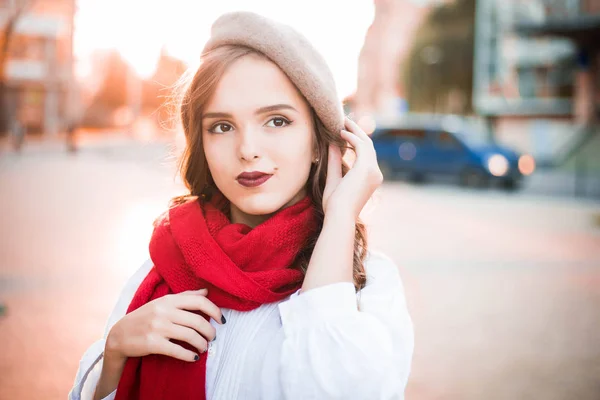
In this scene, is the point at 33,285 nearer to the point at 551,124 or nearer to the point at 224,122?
the point at 224,122

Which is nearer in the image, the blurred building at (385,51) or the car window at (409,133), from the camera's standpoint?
the car window at (409,133)

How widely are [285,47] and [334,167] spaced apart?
38 centimetres

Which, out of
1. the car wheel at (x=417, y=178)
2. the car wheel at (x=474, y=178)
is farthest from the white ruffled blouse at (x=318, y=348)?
the car wheel at (x=417, y=178)

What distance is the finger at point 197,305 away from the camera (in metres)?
1.50

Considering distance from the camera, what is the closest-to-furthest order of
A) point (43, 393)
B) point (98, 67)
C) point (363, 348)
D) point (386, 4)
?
point (363, 348), point (43, 393), point (98, 67), point (386, 4)

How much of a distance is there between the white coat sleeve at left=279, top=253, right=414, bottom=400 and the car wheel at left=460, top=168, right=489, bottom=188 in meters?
15.7

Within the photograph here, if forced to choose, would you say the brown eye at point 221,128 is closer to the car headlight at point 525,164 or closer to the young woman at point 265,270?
the young woman at point 265,270

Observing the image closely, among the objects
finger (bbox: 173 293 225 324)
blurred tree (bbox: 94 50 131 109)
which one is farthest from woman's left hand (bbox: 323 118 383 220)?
blurred tree (bbox: 94 50 131 109)

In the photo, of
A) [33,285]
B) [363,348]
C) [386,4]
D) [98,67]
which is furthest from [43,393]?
[386,4]

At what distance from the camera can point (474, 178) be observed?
1666cm

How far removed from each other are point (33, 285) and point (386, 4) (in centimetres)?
6603

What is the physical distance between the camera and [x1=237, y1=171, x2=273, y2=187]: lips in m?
1.61

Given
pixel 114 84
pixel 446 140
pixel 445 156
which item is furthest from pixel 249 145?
pixel 114 84

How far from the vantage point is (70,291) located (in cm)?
545
